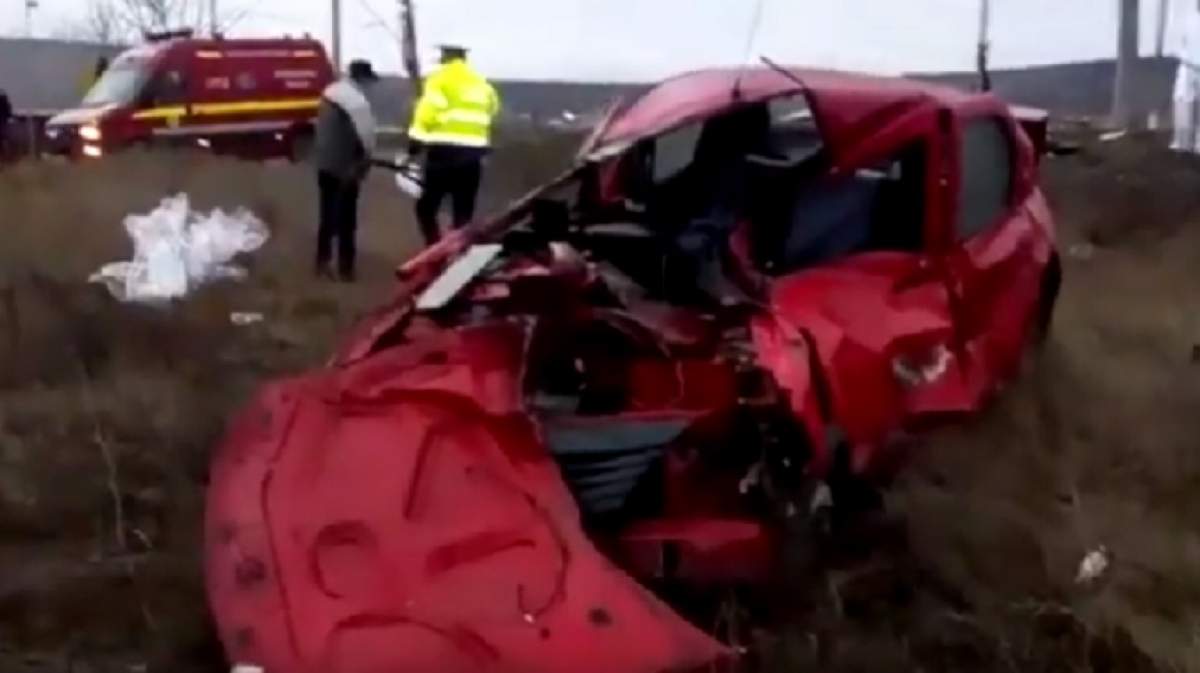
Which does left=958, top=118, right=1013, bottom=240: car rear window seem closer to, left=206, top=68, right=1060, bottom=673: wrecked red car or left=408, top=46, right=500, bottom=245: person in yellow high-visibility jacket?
left=206, top=68, right=1060, bottom=673: wrecked red car

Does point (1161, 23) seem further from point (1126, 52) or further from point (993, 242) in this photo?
point (993, 242)

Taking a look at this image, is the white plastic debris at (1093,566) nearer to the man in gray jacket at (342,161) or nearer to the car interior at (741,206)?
the car interior at (741,206)

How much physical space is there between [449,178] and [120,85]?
32.9 feet

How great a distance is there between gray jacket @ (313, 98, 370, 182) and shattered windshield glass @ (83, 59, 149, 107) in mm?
9443

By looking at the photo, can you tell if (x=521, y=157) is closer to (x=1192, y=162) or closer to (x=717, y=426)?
(x=1192, y=162)

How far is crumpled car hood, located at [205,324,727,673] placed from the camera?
5398 mm

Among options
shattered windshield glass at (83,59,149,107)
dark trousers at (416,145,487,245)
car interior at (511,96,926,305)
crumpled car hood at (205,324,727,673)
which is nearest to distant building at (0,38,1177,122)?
shattered windshield glass at (83,59,149,107)

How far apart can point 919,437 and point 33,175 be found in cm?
1125


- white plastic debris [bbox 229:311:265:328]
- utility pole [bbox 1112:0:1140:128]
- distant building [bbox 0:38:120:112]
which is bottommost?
distant building [bbox 0:38:120:112]

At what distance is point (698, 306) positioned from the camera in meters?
6.82

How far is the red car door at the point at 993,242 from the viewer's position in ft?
24.3

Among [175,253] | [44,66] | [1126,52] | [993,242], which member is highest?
[993,242]

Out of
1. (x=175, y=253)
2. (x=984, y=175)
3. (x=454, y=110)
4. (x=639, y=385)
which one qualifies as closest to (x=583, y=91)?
(x=454, y=110)

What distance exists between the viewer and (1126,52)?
3030 centimetres
